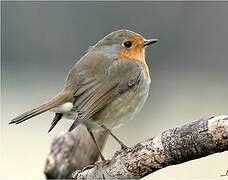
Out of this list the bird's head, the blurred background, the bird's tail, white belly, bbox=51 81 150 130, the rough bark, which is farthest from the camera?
the blurred background

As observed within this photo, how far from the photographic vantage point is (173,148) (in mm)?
3246

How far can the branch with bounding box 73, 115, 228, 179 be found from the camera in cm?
311

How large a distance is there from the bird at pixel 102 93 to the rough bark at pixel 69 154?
0.31 feet

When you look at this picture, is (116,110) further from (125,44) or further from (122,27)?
(122,27)

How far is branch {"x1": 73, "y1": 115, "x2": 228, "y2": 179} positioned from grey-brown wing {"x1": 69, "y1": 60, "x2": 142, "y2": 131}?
0.70 meters

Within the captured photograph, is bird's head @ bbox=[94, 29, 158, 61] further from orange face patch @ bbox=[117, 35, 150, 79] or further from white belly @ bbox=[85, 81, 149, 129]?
white belly @ bbox=[85, 81, 149, 129]

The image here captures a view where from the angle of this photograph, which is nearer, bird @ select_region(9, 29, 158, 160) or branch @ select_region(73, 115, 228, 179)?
branch @ select_region(73, 115, 228, 179)

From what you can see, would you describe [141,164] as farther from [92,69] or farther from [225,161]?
[225,161]

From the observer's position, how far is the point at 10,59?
1133 centimetres

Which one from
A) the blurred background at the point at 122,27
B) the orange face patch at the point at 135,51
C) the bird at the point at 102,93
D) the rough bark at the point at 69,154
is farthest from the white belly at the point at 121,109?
the blurred background at the point at 122,27

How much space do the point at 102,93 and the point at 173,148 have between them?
126cm

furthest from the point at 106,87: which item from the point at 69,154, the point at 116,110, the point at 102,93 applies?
the point at 69,154

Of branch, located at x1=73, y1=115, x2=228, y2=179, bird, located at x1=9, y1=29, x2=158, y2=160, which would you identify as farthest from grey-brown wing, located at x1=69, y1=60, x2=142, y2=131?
branch, located at x1=73, y1=115, x2=228, y2=179

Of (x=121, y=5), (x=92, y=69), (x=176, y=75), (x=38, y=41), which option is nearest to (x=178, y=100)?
(x=176, y=75)
